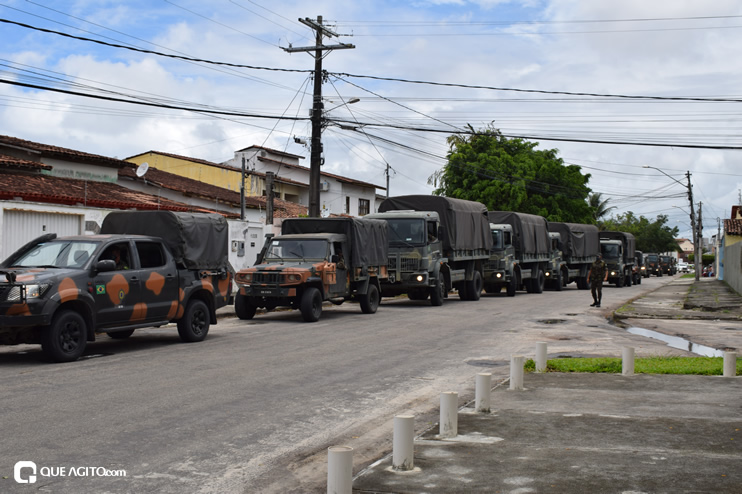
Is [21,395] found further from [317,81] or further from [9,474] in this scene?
[317,81]

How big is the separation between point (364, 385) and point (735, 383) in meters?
4.72

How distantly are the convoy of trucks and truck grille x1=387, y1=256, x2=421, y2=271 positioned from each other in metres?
0.03

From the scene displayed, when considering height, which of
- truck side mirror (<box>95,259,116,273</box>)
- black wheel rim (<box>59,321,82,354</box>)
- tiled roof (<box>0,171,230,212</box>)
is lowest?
black wheel rim (<box>59,321,82,354</box>)

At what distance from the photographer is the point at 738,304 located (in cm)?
2620

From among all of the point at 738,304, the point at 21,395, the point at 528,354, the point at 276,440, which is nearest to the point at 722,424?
the point at 276,440

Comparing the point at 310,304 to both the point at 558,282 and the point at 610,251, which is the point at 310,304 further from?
the point at 610,251

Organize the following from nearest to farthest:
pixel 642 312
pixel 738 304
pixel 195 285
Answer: pixel 195 285
pixel 642 312
pixel 738 304

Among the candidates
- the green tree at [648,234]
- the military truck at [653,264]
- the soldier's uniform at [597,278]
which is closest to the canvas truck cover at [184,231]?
the soldier's uniform at [597,278]

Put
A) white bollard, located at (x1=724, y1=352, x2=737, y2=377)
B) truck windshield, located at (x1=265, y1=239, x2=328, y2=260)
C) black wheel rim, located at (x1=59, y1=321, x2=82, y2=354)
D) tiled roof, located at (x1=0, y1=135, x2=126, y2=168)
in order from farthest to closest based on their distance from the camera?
tiled roof, located at (x1=0, y1=135, x2=126, y2=168) < truck windshield, located at (x1=265, y1=239, x2=328, y2=260) < black wheel rim, located at (x1=59, y1=321, x2=82, y2=354) < white bollard, located at (x1=724, y1=352, x2=737, y2=377)

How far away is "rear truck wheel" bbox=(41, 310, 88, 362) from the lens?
11.0 metres

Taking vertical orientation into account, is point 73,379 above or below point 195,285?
below

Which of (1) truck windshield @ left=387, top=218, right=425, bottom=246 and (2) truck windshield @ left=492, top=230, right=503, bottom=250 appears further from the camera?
(2) truck windshield @ left=492, top=230, right=503, bottom=250

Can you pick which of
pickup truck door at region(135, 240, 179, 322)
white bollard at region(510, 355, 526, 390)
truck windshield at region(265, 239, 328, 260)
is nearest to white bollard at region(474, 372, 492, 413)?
white bollard at region(510, 355, 526, 390)

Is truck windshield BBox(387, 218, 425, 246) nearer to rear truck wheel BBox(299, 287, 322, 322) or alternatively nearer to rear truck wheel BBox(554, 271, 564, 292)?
rear truck wheel BBox(299, 287, 322, 322)
